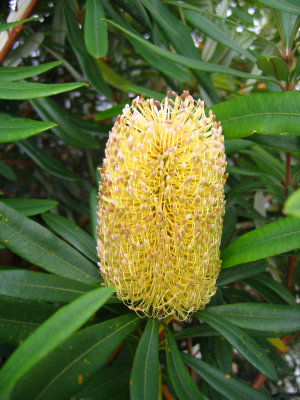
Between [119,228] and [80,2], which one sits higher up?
[80,2]

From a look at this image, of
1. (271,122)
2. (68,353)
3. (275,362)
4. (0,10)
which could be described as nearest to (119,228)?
(68,353)

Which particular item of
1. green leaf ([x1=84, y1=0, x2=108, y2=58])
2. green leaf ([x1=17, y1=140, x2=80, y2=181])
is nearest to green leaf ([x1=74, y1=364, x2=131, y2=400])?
green leaf ([x1=17, y1=140, x2=80, y2=181])

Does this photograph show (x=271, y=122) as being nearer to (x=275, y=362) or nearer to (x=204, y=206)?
(x=204, y=206)

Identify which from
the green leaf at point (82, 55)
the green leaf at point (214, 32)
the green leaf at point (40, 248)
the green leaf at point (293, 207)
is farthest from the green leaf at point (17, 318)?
the green leaf at point (214, 32)

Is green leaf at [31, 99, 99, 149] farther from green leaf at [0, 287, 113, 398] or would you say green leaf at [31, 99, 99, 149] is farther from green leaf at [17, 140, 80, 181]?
green leaf at [0, 287, 113, 398]

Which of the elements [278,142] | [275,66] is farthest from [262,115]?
[275,66]
